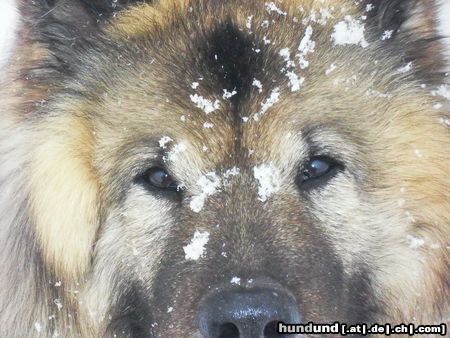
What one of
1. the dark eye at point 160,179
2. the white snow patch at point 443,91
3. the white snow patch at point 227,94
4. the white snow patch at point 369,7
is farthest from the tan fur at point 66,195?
the white snow patch at point 443,91

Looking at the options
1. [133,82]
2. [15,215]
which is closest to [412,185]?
[133,82]

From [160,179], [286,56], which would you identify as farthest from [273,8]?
[160,179]

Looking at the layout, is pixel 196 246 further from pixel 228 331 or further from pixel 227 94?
pixel 227 94

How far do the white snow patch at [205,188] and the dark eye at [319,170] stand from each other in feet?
1.11

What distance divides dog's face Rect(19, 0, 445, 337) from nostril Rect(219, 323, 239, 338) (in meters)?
0.28

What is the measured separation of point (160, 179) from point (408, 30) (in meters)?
1.13

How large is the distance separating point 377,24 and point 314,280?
1054 mm

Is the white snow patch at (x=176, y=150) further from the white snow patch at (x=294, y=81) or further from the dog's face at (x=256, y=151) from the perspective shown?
the white snow patch at (x=294, y=81)

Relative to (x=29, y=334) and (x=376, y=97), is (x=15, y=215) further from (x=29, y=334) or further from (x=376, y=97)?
(x=376, y=97)

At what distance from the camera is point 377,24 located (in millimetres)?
2928

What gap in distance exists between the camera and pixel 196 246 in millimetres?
2639

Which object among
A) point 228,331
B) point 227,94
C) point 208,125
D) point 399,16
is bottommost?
point 228,331

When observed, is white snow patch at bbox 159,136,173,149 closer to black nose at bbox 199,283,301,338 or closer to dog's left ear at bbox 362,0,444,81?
black nose at bbox 199,283,301,338

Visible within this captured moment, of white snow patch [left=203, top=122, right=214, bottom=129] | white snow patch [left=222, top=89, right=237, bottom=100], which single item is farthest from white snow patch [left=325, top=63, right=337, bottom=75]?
white snow patch [left=203, top=122, right=214, bottom=129]
